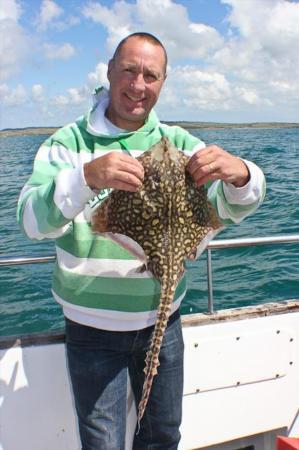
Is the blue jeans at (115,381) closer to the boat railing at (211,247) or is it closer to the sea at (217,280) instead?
the boat railing at (211,247)

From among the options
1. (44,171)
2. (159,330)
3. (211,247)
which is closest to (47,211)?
(44,171)

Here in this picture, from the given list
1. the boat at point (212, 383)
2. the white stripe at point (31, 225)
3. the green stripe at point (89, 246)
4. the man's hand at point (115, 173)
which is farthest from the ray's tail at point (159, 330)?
the boat at point (212, 383)

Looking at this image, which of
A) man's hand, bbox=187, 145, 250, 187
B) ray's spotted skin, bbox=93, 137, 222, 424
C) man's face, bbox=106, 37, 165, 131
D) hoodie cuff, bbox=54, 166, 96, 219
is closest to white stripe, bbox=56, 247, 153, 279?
ray's spotted skin, bbox=93, 137, 222, 424

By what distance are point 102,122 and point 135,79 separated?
12.3 inches

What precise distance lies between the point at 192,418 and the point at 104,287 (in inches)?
65.8

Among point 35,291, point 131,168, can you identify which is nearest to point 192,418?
point 131,168

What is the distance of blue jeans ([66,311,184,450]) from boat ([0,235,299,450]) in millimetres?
545

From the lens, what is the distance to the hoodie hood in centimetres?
276

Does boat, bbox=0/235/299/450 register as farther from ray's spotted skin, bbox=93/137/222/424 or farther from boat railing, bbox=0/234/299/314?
ray's spotted skin, bbox=93/137/222/424

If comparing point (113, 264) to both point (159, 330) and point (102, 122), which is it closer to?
point (159, 330)

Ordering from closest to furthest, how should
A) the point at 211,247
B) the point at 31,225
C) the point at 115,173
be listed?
the point at 115,173 → the point at 31,225 → the point at 211,247

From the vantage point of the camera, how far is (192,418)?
3.76 meters

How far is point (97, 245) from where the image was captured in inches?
104

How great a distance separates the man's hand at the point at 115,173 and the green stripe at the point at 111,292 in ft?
2.09
